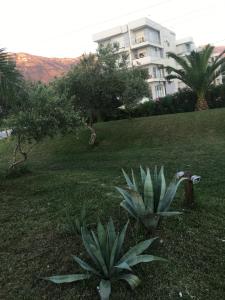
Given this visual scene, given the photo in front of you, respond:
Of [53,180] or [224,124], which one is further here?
[224,124]

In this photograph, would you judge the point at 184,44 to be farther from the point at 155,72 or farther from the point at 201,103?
the point at 201,103

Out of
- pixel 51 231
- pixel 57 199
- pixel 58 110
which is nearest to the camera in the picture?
pixel 51 231

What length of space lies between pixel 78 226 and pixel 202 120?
42.9ft

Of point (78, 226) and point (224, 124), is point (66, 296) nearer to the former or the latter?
point (78, 226)

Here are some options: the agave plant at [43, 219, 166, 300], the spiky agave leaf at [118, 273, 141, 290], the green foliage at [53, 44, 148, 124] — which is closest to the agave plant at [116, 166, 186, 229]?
the agave plant at [43, 219, 166, 300]

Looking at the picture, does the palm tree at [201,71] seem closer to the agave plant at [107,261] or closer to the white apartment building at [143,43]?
the agave plant at [107,261]

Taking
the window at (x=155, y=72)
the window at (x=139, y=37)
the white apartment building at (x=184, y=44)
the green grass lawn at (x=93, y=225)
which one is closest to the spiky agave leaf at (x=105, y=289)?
the green grass lawn at (x=93, y=225)

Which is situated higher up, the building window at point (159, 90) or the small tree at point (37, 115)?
the building window at point (159, 90)

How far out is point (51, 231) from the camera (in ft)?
14.3

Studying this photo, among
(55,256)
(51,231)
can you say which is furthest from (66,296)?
(51,231)

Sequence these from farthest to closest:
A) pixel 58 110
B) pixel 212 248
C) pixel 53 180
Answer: pixel 58 110 < pixel 53 180 < pixel 212 248

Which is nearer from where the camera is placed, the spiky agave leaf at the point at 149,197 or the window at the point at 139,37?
the spiky agave leaf at the point at 149,197

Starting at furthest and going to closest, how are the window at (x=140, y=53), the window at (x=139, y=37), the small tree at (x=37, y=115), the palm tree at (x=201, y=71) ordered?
1. the window at (x=140, y=53)
2. the window at (x=139, y=37)
3. the palm tree at (x=201, y=71)
4. the small tree at (x=37, y=115)

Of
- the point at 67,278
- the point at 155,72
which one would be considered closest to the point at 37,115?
the point at 67,278
